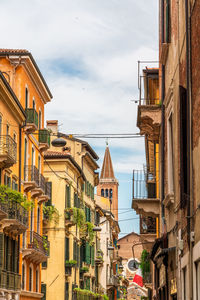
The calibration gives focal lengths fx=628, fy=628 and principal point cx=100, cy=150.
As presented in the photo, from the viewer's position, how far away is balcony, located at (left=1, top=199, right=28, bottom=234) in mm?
26305

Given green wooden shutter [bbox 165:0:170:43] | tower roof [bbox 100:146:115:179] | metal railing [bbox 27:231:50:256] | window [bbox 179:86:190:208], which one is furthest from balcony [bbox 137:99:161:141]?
tower roof [bbox 100:146:115:179]

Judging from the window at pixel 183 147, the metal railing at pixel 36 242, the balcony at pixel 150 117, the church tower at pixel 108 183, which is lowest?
the window at pixel 183 147

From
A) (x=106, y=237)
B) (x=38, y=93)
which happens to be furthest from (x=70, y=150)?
(x=106, y=237)

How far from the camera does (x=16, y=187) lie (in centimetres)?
3033

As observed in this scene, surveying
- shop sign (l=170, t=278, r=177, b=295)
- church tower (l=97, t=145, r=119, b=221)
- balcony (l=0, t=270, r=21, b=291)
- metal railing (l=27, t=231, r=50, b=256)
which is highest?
church tower (l=97, t=145, r=119, b=221)

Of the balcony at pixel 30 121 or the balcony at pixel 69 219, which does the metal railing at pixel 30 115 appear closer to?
the balcony at pixel 30 121

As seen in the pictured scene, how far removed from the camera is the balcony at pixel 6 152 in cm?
2561

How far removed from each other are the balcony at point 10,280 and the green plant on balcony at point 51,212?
12118 millimetres

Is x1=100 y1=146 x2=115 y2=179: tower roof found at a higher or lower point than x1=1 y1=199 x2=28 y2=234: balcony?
higher

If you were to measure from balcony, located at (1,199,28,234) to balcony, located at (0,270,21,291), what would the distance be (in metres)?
1.89

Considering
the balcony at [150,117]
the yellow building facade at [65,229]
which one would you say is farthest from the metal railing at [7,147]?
the yellow building facade at [65,229]

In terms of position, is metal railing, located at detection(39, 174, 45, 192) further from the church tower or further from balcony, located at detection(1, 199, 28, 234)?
the church tower

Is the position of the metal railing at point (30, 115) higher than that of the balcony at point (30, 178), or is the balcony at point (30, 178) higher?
the metal railing at point (30, 115)

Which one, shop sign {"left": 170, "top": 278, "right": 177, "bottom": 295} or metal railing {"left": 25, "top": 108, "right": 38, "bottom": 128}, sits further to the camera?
metal railing {"left": 25, "top": 108, "right": 38, "bottom": 128}
